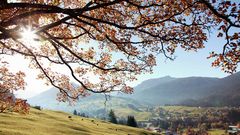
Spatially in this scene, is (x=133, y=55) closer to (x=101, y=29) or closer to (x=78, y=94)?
(x=101, y=29)

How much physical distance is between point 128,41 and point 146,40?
107 centimetres

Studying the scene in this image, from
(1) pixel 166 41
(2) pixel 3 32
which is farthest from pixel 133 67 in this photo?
(2) pixel 3 32

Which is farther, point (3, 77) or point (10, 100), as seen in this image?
point (3, 77)

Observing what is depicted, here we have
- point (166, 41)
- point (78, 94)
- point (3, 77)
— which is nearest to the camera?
point (166, 41)

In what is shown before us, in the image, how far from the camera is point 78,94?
77.0 feet

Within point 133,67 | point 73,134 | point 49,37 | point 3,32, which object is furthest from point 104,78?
point 73,134

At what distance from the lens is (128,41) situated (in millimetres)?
18156

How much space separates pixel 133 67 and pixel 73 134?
43189 millimetres

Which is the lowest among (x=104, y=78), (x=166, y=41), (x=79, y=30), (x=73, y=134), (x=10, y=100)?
(x=73, y=134)

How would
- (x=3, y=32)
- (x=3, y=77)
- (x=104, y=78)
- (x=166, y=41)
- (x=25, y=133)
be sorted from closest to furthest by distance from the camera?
1. (x=3, y=32)
2. (x=166, y=41)
3. (x=104, y=78)
4. (x=3, y=77)
5. (x=25, y=133)

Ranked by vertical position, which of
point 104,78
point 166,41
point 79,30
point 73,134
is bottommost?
point 73,134

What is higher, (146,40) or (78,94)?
(146,40)

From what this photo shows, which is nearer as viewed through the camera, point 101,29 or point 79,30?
point 101,29

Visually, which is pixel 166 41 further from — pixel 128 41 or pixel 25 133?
pixel 25 133
